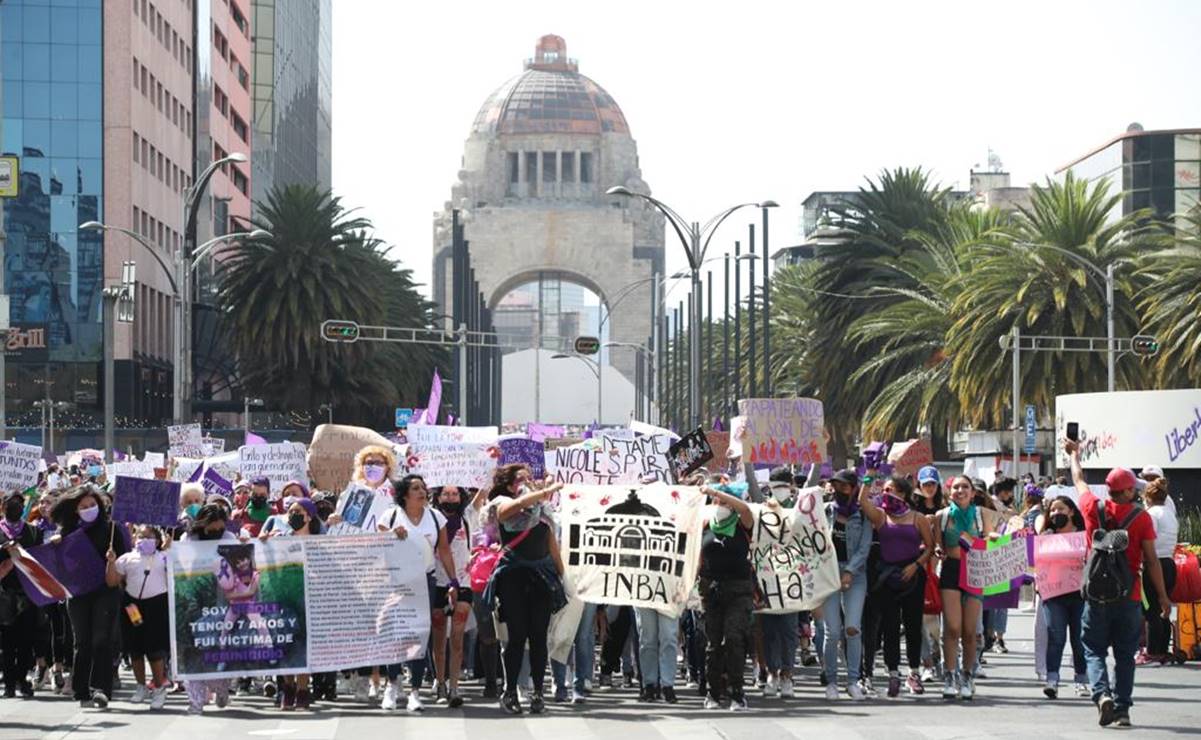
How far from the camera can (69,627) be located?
17984 mm

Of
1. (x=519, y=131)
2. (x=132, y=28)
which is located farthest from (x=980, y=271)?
(x=519, y=131)

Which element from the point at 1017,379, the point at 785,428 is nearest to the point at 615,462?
the point at 785,428

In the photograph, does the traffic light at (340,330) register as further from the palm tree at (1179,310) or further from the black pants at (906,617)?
the black pants at (906,617)

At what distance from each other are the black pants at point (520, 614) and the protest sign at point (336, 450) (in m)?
12.7

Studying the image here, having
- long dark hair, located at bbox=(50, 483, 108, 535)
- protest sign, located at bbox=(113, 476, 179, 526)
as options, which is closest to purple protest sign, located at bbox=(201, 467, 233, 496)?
protest sign, located at bbox=(113, 476, 179, 526)

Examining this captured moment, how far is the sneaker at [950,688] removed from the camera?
640 inches

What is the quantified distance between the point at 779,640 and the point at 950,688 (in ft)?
4.12

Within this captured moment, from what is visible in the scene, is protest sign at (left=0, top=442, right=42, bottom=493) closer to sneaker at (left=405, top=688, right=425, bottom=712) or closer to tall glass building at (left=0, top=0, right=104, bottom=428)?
sneaker at (left=405, top=688, right=425, bottom=712)

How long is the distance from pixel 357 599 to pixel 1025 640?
9736mm

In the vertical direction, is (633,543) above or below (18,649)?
above

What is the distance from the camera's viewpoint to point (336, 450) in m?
28.2

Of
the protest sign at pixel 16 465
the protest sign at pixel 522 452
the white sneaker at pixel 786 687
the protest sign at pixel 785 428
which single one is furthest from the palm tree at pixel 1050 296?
the white sneaker at pixel 786 687

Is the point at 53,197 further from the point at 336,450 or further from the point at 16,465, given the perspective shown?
the point at 16,465

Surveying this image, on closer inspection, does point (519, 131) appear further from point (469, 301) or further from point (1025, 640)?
point (1025, 640)
